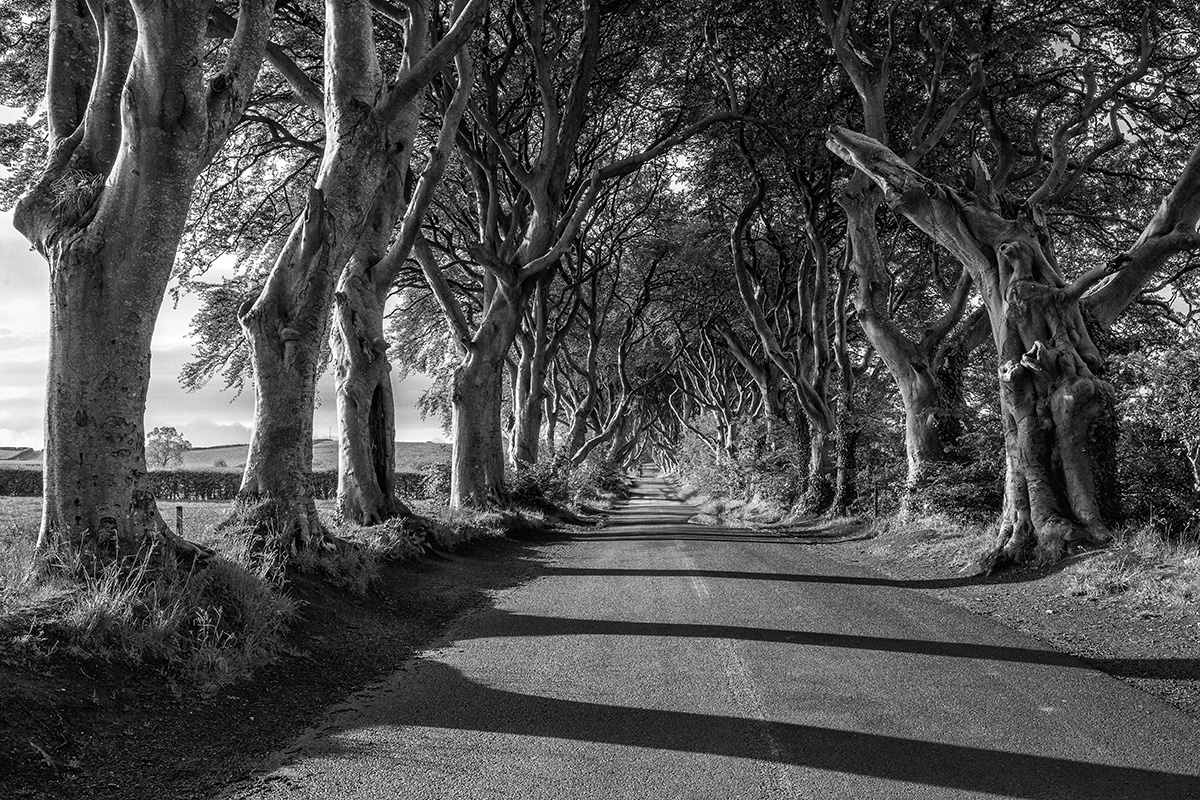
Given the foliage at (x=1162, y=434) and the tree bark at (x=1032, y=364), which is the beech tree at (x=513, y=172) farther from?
the foliage at (x=1162, y=434)

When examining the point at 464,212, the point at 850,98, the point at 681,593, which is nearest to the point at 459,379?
the point at 464,212

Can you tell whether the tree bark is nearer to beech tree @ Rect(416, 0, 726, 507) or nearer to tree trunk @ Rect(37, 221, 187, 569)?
beech tree @ Rect(416, 0, 726, 507)

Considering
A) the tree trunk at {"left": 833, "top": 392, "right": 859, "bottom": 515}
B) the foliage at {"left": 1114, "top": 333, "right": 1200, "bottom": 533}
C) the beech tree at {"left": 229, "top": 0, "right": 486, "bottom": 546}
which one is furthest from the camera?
the tree trunk at {"left": 833, "top": 392, "right": 859, "bottom": 515}

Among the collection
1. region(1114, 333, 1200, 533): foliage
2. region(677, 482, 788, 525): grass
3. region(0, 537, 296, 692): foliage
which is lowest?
region(677, 482, 788, 525): grass

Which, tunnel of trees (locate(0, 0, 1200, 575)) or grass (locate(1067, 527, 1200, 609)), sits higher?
tunnel of trees (locate(0, 0, 1200, 575))

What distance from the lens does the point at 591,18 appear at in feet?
50.0

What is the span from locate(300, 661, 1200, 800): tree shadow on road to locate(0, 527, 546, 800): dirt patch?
54 cm

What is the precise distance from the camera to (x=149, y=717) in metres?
4.42

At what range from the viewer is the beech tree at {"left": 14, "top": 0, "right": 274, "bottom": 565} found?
19.0 feet

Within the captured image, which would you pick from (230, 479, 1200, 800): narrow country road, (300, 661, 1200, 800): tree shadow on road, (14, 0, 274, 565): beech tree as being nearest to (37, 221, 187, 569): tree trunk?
(14, 0, 274, 565): beech tree

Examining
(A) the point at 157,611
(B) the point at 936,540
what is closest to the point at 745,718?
(A) the point at 157,611

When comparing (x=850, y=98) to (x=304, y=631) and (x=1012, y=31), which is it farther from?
(x=304, y=631)

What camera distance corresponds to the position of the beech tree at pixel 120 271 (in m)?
5.80

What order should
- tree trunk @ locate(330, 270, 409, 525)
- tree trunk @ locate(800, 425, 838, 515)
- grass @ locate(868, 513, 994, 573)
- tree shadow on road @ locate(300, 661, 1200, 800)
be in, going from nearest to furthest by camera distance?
tree shadow on road @ locate(300, 661, 1200, 800), grass @ locate(868, 513, 994, 573), tree trunk @ locate(330, 270, 409, 525), tree trunk @ locate(800, 425, 838, 515)
